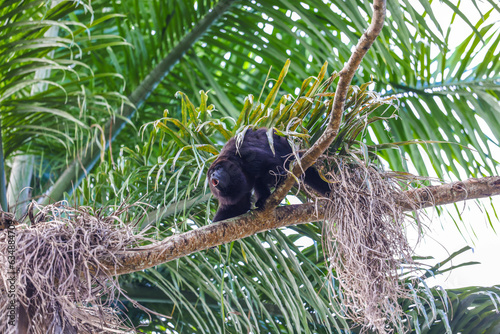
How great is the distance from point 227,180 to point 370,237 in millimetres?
535

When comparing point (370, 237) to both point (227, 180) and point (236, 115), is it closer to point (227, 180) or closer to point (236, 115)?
point (227, 180)

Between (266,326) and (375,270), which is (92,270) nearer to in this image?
(375,270)

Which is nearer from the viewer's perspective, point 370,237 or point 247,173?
point 370,237

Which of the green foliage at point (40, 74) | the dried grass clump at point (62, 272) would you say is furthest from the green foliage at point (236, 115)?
the dried grass clump at point (62, 272)

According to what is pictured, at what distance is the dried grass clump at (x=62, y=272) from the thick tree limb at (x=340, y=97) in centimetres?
50

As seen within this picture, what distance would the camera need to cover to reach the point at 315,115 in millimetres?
1810

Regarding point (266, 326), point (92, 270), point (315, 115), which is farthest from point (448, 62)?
point (92, 270)

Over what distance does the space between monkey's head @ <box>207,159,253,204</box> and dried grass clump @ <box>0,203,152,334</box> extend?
394 millimetres

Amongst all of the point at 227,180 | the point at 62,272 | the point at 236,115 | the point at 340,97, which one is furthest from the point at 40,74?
the point at 340,97

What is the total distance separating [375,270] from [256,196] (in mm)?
619

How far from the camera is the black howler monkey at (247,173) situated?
181 cm

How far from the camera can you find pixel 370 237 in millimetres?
1666

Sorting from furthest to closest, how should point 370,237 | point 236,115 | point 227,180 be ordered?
point 236,115 < point 227,180 < point 370,237

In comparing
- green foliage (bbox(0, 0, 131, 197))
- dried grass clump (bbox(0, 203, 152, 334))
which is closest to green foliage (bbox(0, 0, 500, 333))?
green foliage (bbox(0, 0, 131, 197))
